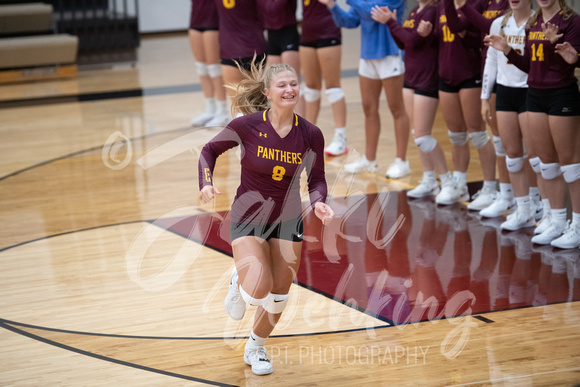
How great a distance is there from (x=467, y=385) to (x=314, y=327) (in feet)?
2.96

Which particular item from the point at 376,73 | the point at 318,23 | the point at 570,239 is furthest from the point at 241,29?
the point at 570,239

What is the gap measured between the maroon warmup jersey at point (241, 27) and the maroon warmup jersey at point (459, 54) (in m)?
2.26

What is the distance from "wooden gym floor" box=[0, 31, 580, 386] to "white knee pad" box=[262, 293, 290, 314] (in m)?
0.29

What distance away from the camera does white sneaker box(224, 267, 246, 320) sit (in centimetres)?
361

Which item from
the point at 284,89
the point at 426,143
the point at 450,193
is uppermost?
the point at 284,89

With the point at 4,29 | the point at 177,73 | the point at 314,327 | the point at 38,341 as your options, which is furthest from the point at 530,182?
the point at 4,29

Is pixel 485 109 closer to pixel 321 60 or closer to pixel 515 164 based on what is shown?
pixel 515 164

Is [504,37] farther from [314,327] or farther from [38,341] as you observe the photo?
[38,341]

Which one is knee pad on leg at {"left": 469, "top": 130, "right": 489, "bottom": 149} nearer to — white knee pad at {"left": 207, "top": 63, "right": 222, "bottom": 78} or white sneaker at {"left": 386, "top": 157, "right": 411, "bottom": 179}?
white sneaker at {"left": 386, "top": 157, "right": 411, "bottom": 179}

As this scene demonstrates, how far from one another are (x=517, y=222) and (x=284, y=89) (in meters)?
2.56

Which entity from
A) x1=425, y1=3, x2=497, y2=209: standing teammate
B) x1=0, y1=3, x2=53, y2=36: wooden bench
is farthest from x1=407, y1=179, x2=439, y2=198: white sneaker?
x1=0, y1=3, x2=53, y2=36: wooden bench

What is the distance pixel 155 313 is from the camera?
413cm

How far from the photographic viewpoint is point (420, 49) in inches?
226

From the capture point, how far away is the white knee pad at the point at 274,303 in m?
3.38
